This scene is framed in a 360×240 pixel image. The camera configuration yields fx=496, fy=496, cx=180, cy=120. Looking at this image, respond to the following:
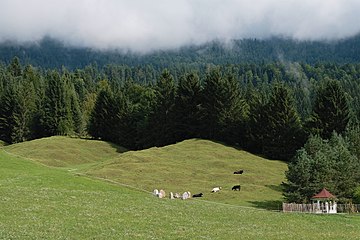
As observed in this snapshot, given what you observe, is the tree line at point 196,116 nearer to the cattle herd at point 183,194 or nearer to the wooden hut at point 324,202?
the cattle herd at point 183,194

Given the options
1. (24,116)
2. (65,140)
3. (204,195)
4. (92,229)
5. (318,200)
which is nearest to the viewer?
(92,229)

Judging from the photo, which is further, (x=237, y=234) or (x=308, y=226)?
(x=308, y=226)

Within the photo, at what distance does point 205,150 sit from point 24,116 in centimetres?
5748

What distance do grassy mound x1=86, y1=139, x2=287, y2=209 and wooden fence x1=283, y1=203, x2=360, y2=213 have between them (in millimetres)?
6835

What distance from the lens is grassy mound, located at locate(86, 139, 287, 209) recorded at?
63.6 metres

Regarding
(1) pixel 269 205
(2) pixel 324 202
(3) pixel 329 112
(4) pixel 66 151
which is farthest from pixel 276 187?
(4) pixel 66 151

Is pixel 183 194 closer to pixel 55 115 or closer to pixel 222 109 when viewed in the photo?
pixel 222 109

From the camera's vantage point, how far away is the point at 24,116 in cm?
12825

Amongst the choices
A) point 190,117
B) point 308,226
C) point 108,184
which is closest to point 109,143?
point 190,117

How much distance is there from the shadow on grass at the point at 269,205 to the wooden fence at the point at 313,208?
5.66 meters

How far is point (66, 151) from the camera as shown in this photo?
100500mm

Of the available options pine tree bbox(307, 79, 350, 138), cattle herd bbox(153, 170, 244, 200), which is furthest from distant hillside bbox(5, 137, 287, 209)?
pine tree bbox(307, 79, 350, 138)

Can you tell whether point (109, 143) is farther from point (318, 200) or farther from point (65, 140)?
point (318, 200)

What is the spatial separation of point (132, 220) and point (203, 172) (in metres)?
45.3
